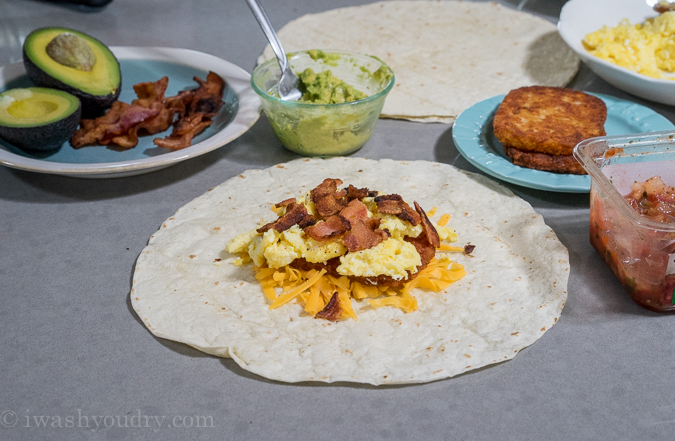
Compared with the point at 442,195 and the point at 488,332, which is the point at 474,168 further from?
the point at 488,332

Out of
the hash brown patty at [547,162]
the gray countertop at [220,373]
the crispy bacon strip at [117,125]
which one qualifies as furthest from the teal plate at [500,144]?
the crispy bacon strip at [117,125]

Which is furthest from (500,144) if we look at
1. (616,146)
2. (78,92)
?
(78,92)

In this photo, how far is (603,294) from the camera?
2102 millimetres

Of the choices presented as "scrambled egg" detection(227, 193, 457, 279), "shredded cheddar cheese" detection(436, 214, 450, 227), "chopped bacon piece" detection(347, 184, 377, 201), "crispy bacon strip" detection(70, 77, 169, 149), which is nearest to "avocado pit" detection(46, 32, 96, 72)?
"crispy bacon strip" detection(70, 77, 169, 149)

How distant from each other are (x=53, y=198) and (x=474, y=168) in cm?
192

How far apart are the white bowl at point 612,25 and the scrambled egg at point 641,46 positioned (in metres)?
0.11

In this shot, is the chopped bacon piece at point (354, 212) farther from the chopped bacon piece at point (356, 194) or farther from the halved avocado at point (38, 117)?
the halved avocado at point (38, 117)

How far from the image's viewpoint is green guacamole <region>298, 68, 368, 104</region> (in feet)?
9.07

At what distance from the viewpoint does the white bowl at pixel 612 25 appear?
293cm

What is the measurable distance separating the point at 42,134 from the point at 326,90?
49.1 inches

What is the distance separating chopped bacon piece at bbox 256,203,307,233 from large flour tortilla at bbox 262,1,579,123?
4.30ft

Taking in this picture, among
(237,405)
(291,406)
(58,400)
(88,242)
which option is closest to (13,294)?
(88,242)

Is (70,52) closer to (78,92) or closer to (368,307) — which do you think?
(78,92)

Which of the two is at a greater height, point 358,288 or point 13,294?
point 358,288
